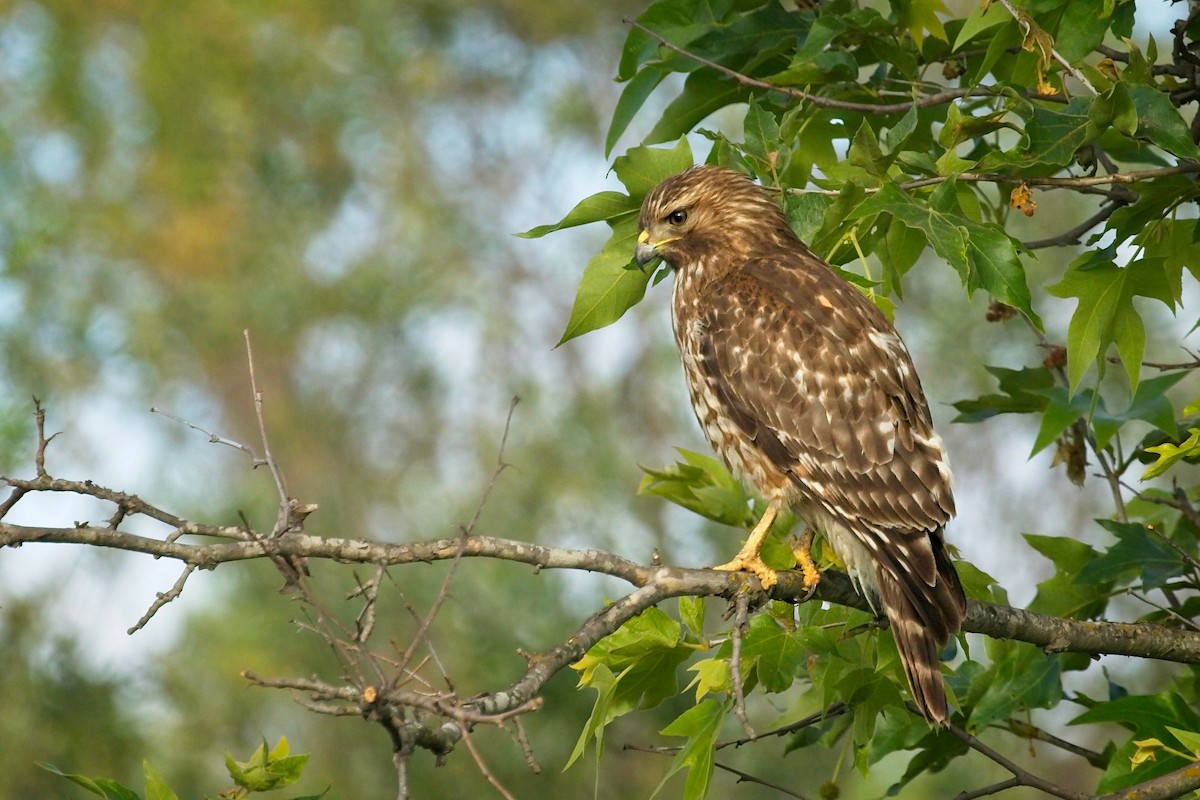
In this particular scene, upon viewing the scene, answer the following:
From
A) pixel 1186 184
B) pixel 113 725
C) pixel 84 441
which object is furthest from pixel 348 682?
pixel 84 441

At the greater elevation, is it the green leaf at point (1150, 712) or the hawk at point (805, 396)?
the hawk at point (805, 396)

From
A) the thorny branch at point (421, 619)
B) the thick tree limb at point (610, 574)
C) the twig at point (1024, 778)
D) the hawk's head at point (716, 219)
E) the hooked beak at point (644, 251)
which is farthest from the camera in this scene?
the hawk's head at point (716, 219)

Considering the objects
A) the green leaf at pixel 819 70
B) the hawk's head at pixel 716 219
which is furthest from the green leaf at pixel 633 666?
the hawk's head at pixel 716 219

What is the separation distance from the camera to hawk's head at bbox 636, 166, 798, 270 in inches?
172

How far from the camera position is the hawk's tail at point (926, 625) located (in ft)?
10.5

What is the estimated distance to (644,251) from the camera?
383cm

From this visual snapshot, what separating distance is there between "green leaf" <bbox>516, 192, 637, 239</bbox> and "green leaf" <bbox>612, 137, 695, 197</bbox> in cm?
7

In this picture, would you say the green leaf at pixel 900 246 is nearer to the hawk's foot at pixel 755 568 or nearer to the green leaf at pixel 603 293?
the green leaf at pixel 603 293

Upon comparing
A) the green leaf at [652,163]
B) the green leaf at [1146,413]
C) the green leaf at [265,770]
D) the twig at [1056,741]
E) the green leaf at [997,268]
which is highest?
the green leaf at [652,163]

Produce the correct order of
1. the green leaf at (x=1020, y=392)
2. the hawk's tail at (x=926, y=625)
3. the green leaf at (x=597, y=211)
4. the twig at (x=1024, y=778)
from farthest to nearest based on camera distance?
the green leaf at (x=1020, y=392), the green leaf at (x=597, y=211), the hawk's tail at (x=926, y=625), the twig at (x=1024, y=778)

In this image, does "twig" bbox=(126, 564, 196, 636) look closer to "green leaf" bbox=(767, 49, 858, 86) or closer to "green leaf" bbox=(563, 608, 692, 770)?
"green leaf" bbox=(563, 608, 692, 770)

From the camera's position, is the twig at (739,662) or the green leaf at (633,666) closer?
the twig at (739,662)

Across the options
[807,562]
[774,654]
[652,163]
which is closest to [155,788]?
[774,654]

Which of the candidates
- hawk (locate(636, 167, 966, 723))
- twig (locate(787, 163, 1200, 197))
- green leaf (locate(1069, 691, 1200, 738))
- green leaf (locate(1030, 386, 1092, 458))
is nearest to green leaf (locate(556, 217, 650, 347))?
hawk (locate(636, 167, 966, 723))
